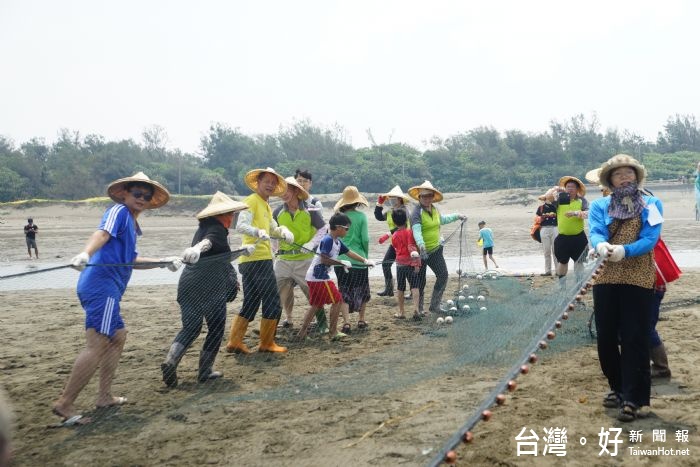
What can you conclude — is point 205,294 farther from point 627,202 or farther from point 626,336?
point 627,202

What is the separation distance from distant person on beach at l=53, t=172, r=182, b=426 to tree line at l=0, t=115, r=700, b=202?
41069mm

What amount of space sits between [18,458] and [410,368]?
9.18 feet

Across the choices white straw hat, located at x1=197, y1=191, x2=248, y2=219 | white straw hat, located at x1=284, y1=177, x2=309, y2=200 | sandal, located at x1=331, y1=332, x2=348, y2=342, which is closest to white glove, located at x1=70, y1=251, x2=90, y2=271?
white straw hat, located at x1=197, y1=191, x2=248, y2=219

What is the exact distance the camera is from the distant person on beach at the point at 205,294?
193 inches

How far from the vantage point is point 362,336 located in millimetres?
6781

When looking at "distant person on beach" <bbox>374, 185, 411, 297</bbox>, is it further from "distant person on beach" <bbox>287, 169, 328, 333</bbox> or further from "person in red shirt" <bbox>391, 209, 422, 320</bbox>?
"distant person on beach" <bbox>287, 169, 328, 333</bbox>

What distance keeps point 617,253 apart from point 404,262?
391 centimetres

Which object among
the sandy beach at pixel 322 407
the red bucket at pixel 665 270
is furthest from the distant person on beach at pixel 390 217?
the red bucket at pixel 665 270

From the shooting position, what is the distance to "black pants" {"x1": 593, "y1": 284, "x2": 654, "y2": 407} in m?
3.89

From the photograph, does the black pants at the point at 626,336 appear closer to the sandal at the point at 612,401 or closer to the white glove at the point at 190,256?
the sandal at the point at 612,401

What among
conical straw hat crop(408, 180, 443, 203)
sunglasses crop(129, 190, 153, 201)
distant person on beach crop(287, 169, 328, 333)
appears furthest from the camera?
conical straw hat crop(408, 180, 443, 203)

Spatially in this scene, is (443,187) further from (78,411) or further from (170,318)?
(78,411)

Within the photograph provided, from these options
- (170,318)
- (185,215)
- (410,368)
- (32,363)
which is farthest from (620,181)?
(185,215)

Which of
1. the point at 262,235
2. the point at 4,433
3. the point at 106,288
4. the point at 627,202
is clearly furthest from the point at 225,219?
the point at 4,433
